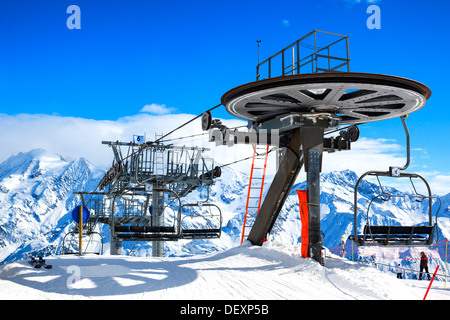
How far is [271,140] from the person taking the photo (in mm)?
14203

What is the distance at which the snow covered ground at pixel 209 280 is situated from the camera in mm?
9047

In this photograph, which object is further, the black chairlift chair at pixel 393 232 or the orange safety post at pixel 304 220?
the orange safety post at pixel 304 220

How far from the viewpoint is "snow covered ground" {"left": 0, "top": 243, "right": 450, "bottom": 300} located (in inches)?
356

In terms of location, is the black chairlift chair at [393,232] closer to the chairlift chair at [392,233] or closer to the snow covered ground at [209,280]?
the chairlift chair at [392,233]

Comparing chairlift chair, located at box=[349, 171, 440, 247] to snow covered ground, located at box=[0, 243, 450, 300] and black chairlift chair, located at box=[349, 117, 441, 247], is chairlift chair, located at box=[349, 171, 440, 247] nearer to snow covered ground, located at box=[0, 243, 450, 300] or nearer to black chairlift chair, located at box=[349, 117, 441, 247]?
black chairlift chair, located at box=[349, 117, 441, 247]

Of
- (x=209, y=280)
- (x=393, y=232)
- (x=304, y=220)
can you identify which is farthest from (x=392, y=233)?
(x=209, y=280)

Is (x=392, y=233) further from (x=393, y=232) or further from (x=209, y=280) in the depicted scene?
(x=209, y=280)

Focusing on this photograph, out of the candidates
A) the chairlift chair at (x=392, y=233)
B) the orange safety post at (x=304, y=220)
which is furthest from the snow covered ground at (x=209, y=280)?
the chairlift chair at (x=392, y=233)

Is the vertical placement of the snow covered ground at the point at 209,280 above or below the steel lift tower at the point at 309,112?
below

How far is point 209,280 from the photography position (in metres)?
10.4

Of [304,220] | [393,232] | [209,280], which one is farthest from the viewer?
[304,220]
